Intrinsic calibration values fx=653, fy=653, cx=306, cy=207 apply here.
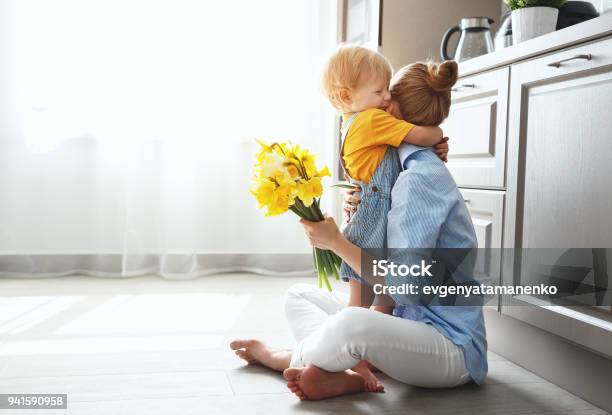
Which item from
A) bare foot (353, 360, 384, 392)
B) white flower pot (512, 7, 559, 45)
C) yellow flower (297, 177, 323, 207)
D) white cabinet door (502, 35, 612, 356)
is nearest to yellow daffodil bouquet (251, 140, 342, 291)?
yellow flower (297, 177, 323, 207)

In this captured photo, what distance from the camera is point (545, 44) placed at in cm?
155

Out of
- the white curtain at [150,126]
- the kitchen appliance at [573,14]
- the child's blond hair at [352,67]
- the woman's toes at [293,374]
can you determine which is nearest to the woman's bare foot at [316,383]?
the woman's toes at [293,374]

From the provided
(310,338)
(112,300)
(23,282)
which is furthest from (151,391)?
(23,282)

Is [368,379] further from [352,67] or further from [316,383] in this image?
[352,67]

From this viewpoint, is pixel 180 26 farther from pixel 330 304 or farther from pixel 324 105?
pixel 330 304

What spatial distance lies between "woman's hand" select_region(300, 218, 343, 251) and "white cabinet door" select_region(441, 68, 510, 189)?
530 millimetres

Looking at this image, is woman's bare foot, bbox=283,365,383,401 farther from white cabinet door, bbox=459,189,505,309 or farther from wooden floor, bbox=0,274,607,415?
white cabinet door, bbox=459,189,505,309

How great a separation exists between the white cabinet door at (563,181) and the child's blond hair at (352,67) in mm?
389

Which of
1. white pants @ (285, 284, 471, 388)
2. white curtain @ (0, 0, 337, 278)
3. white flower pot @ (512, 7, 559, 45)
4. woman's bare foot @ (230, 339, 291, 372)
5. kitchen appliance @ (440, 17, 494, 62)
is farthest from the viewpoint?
white curtain @ (0, 0, 337, 278)

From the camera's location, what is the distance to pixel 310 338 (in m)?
1.45

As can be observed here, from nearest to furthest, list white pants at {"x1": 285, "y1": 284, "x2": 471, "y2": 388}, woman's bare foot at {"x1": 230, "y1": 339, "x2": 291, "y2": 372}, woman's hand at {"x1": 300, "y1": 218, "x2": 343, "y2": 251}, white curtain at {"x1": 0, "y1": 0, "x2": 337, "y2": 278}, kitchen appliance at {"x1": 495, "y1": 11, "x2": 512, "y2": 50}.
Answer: white pants at {"x1": 285, "y1": 284, "x2": 471, "y2": 388}
woman's hand at {"x1": 300, "y1": 218, "x2": 343, "y2": 251}
woman's bare foot at {"x1": 230, "y1": 339, "x2": 291, "y2": 372}
kitchen appliance at {"x1": 495, "y1": 11, "x2": 512, "y2": 50}
white curtain at {"x1": 0, "y1": 0, "x2": 337, "y2": 278}

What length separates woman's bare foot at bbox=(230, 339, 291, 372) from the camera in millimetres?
1583

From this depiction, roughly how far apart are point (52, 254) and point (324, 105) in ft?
4.54

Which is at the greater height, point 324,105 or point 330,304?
point 324,105
